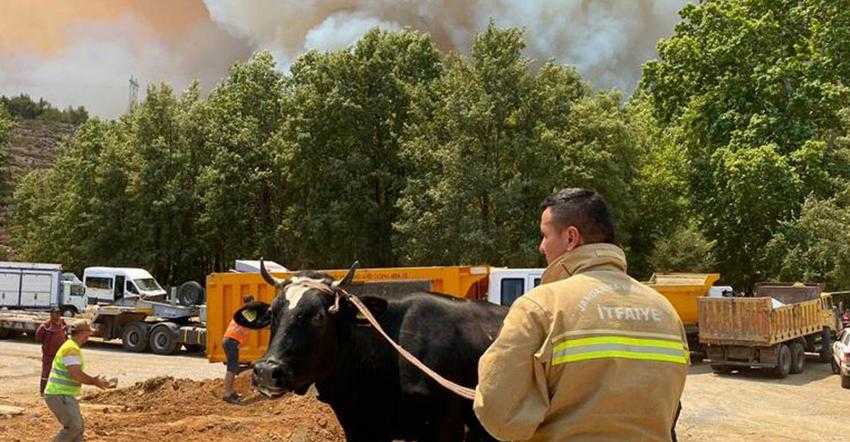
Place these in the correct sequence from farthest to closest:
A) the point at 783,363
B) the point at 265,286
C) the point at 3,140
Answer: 1. the point at 3,140
2. the point at 783,363
3. the point at 265,286

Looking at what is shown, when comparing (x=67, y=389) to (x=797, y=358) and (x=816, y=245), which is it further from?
(x=816, y=245)

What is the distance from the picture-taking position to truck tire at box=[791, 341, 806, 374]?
70.9ft

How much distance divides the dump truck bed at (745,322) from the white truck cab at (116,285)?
874 inches

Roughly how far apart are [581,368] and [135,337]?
2603cm

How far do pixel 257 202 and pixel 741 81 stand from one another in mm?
25952

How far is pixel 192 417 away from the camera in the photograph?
12.0m

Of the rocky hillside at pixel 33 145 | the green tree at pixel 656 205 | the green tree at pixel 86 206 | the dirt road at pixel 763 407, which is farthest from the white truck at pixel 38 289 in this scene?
the rocky hillside at pixel 33 145

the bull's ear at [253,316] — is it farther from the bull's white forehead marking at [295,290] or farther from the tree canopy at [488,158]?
the tree canopy at [488,158]

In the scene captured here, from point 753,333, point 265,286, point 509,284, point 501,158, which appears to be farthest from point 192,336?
point 753,333

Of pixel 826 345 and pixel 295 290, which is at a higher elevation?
pixel 295 290

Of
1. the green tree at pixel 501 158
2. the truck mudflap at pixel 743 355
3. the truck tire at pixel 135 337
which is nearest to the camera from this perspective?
the truck mudflap at pixel 743 355

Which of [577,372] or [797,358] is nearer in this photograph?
[577,372]

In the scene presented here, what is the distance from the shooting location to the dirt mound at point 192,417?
34.9 ft

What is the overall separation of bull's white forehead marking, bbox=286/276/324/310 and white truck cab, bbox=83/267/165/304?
94.4 ft
